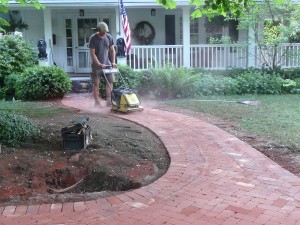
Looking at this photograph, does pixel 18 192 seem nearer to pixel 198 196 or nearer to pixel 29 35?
pixel 198 196

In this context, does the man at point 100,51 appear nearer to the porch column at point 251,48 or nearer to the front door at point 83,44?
the porch column at point 251,48

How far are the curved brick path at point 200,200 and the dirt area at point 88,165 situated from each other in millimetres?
225

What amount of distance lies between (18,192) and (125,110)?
4.33 metres

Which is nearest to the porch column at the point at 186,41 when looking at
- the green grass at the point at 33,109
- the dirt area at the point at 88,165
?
the green grass at the point at 33,109

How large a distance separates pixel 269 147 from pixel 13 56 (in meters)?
9.31

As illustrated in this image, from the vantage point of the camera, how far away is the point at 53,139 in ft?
20.3

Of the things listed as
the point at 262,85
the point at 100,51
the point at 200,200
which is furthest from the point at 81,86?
the point at 200,200

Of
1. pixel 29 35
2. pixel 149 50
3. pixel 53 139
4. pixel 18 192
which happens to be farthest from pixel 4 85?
pixel 18 192

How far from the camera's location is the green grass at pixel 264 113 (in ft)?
23.3

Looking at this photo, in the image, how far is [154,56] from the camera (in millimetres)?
15055

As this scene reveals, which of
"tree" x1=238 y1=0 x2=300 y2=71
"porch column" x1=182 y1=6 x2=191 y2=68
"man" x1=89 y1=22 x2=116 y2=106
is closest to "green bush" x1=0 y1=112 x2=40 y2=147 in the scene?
"man" x1=89 y1=22 x2=116 y2=106

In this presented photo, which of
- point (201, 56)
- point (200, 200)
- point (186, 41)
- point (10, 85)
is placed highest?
point (186, 41)

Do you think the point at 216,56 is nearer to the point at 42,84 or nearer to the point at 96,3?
the point at 96,3

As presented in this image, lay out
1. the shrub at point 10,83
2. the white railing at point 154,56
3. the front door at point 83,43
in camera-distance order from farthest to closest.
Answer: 1. the front door at point 83,43
2. the white railing at point 154,56
3. the shrub at point 10,83
